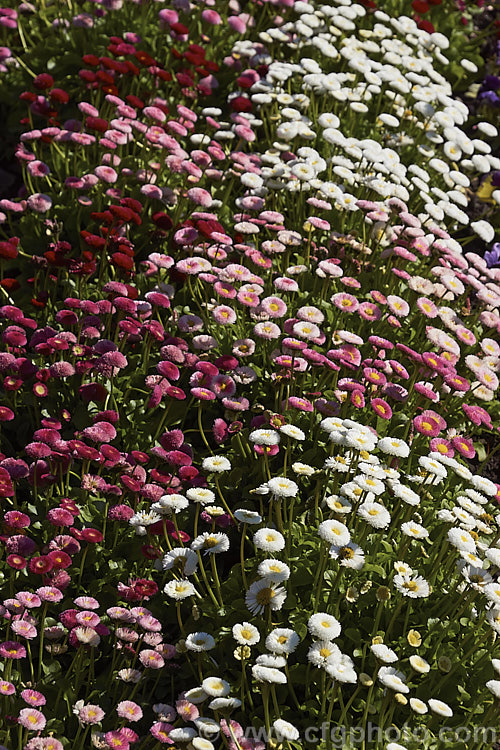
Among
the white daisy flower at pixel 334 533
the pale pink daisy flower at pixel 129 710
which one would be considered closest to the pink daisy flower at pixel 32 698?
the pale pink daisy flower at pixel 129 710

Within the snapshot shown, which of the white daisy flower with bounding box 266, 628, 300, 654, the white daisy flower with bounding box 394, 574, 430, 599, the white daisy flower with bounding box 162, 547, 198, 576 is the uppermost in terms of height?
the white daisy flower with bounding box 394, 574, 430, 599

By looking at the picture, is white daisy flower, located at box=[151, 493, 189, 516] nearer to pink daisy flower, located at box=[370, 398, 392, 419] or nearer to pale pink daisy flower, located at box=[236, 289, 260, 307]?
pink daisy flower, located at box=[370, 398, 392, 419]

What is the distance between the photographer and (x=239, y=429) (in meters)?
3.22

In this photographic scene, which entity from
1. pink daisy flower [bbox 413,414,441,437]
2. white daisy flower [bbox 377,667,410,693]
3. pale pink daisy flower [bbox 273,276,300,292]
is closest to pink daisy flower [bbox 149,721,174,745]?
white daisy flower [bbox 377,667,410,693]

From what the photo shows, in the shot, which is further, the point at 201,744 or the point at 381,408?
the point at 381,408

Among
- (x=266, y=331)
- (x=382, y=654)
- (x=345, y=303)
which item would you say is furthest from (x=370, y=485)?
(x=345, y=303)

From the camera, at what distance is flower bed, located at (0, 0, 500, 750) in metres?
2.51

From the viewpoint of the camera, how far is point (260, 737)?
2.37 metres

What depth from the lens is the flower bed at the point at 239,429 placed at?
251 centimetres

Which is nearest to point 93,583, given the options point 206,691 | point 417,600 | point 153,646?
point 153,646

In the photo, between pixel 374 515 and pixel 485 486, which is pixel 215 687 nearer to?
pixel 374 515

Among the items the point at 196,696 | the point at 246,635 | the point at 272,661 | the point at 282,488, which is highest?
the point at 282,488

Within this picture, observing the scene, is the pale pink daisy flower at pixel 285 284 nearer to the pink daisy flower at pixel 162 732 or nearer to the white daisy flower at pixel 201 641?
the white daisy flower at pixel 201 641

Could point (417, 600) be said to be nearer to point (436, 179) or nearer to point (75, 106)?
point (436, 179)
